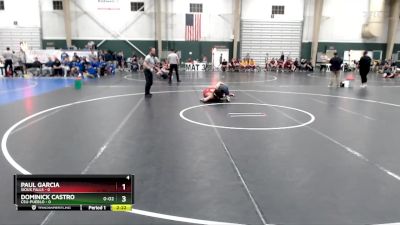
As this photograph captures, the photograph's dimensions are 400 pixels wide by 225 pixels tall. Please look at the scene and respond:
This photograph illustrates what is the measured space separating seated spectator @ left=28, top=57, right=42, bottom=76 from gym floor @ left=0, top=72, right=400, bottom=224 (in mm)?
11537

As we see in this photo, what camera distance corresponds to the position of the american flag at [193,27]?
2925 cm

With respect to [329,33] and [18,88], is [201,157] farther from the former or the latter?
[329,33]

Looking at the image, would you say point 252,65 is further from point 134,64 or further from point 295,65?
point 134,64

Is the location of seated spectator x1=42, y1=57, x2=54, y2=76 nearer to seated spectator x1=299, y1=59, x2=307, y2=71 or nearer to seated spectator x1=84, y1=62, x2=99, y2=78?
seated spectator x1=84, y1=62, x2=99, y2=78

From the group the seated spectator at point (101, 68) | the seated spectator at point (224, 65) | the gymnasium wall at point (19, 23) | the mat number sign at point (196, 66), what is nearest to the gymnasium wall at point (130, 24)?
the gymnasium wall at point (19, 23)

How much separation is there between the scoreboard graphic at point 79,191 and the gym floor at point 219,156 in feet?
4.98

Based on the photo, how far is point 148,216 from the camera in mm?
3914

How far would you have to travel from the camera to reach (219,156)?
605 centimetres

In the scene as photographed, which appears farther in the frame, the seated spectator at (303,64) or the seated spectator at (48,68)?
the seated spectator at (303,64)

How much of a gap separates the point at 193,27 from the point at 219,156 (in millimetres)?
24678

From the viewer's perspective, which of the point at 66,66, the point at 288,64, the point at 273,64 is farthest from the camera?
the point at 273,64

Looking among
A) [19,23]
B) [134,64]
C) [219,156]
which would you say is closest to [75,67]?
[134,64]

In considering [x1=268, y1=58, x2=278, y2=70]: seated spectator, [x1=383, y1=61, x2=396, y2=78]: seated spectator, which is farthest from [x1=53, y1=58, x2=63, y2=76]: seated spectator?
[x1=383, y1=61, x2=396, y2=78]: seated spectator

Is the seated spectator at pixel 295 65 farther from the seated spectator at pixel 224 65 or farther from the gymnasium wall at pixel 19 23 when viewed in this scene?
the gymnasium wall at pixel 19 23
